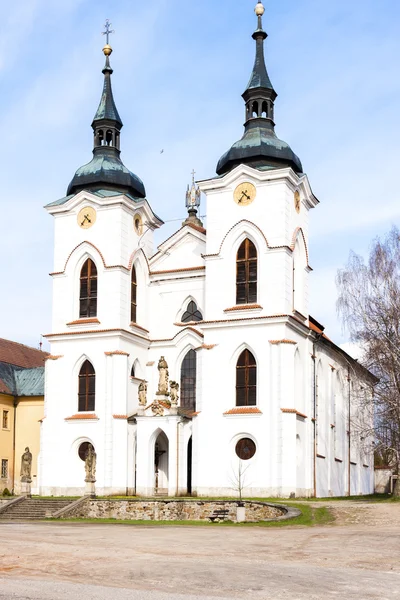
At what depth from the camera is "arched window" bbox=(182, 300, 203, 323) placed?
4772cm

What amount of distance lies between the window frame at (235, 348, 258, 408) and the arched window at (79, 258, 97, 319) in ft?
29.1

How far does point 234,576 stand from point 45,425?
32.3 metres

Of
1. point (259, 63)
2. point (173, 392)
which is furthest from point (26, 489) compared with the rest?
point (259, 63)

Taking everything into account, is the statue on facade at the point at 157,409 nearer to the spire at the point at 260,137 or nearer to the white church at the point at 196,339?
the white church at the point at 196,339

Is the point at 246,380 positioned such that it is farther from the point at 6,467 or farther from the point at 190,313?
the point at 6,467

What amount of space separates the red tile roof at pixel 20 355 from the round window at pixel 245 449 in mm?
23219

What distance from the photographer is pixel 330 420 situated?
49.7 m

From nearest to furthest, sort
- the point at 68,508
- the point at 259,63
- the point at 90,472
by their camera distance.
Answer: the point at 68,508 < the point at 90,472 < the point at 259,63

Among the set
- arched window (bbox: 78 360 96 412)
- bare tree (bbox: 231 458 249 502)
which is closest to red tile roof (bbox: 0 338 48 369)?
arched window (bbox: 78 360 96 412)

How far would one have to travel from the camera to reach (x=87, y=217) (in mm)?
48031

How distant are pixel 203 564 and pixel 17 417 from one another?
39866 millimetres

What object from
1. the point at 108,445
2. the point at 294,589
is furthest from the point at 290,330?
the point at 294,589

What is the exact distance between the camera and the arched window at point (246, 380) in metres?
42.7

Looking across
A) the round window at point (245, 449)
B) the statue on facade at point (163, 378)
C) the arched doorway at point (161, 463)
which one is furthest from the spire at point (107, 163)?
the round window at point (245, 449)
